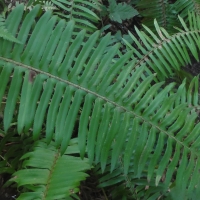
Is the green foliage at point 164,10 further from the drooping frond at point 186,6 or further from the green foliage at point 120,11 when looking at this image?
the green foliage at point 120,11

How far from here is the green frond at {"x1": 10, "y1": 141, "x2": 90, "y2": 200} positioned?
4.76ft

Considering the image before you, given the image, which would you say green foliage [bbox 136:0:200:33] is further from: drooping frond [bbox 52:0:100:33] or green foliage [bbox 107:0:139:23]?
drooping frond [bbox 52:0:100:33]

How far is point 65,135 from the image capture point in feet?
4.80

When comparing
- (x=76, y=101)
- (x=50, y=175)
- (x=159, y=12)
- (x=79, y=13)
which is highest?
Answer: (x=159, y=12)

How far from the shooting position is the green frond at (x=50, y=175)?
4.76 ft

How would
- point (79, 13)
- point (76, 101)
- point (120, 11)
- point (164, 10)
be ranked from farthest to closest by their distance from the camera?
1. point (164, 10)
2. point (120, 11)
3. point (79, 13)
4. point (76, 101)

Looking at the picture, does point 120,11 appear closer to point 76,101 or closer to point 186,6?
point 186,6

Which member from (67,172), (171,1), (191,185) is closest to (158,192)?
(191,185)

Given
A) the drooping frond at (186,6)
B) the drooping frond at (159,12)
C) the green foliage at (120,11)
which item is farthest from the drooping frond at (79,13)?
the drooping frond at (186,6)

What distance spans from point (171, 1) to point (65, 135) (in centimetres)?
212

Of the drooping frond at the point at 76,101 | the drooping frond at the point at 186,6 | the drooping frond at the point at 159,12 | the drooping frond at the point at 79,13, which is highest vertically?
the drooping frond at the point at 186,6

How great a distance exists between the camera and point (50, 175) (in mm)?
1534

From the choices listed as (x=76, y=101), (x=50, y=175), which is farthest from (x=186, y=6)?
(x=50, y=175)

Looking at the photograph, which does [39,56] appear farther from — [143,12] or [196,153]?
[143,12]
